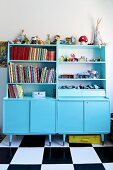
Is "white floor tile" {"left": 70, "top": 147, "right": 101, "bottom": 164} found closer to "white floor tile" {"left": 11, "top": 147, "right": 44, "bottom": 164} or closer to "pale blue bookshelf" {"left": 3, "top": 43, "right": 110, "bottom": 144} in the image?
"pale blue bookshelf" {"left": 3, "top": 43, "right": 110, "bottom": 144}

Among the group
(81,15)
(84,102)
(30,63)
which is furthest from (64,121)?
(81,15)

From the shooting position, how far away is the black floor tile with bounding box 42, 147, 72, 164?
234cm

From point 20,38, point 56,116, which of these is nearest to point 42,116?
point 56,116

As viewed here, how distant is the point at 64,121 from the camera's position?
111 inches

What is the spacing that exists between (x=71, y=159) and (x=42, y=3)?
252cm

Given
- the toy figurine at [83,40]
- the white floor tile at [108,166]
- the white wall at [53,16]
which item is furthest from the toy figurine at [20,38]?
the white floor tile at [108,166]

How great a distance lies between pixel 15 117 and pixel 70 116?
2.69ft

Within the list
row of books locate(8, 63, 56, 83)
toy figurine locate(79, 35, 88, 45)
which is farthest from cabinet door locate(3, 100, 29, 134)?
toy figurine locate(79, 35, 88, 45)

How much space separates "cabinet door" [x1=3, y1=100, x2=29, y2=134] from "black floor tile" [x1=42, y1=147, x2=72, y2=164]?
0.47 metres

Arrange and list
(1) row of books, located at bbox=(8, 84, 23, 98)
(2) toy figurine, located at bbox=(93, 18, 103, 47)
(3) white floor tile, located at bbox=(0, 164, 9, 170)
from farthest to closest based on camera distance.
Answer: (2) toy figurine, located at bbox=(93, 18, 103, 47) < (1) row of books, located at bbox=(8, 84, 23, 98) < (3) white floor tile, located at bbox=(0, 164, 9, 170)

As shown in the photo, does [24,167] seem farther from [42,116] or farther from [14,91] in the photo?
[14,91]

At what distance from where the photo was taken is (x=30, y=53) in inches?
118

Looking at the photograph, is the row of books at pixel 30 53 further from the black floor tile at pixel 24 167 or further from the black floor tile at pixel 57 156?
the black floor tile at pixel 24 167

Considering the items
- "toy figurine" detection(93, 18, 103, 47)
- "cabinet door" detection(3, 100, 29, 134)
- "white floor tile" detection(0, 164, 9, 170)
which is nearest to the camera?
"white floor tile" detection(0, 164, 9, 170)
